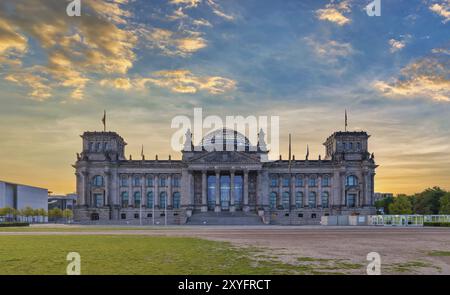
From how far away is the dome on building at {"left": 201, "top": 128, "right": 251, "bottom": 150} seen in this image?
141m

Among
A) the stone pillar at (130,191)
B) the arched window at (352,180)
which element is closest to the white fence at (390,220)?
the arched window at (352,180)

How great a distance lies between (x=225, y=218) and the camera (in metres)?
109

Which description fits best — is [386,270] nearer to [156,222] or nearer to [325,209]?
[156,222]

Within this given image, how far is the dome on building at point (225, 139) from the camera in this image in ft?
464

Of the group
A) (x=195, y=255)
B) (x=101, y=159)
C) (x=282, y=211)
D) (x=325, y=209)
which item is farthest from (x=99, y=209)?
(x=195, y=255)

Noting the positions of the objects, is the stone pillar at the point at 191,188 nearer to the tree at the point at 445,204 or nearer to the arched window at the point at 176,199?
the arched window at the point at 176,199

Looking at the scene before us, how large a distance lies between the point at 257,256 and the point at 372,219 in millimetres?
74466

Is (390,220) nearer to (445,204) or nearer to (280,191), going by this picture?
(280,191)

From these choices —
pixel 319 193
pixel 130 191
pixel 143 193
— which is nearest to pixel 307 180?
pixel 319 193

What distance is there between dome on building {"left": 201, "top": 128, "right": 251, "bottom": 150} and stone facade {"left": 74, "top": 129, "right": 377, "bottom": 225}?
888cm

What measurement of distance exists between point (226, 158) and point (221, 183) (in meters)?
9.05

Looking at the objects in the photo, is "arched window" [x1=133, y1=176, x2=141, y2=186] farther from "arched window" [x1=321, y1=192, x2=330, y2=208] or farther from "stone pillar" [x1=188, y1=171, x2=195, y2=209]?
"arched window" [x1=321, y1=192, x2=330, y2=208]

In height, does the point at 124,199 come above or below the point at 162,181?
below
